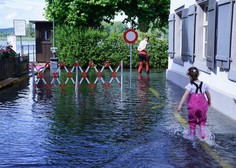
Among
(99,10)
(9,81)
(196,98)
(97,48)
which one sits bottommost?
(9,81)

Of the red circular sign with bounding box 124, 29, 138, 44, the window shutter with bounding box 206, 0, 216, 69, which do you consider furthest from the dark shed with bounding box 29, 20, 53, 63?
the window shutter with bounding box 206, 0, 216, 69

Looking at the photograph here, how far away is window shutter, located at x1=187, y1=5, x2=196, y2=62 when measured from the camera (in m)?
12.9

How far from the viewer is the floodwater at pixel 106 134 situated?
5.76 m

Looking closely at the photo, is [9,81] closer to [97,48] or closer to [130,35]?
[130,35]

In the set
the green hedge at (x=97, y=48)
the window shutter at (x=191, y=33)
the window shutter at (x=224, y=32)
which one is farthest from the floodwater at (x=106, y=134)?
the green hedge at (x=97, y=48)

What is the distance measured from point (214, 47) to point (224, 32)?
0.83 meters

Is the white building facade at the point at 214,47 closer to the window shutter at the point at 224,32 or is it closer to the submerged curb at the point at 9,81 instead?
the window shutter at the point at 224,32

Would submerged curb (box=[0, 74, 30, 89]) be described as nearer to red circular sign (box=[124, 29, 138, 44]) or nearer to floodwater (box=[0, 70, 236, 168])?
floodwater (box=[0, 70, 236, 168])

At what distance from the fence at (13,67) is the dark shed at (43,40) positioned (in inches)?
321

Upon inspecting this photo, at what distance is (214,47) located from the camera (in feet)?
33.6

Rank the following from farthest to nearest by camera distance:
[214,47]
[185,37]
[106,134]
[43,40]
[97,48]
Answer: [43,40] < [97,48] < [185,37] < [214,47] < [106,134]

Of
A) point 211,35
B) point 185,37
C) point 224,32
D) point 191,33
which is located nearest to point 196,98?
point 224,32

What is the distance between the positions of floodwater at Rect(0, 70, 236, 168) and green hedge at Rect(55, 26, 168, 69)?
36.0 ft

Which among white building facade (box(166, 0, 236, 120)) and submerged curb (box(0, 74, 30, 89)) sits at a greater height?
white building facade (box(166, 0, 236, 120))
